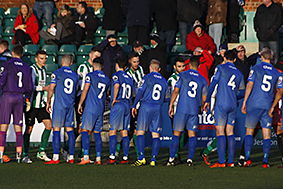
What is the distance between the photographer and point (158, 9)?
713 inches

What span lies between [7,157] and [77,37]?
229 inches

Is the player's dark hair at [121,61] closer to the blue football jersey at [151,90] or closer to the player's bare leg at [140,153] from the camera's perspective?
the blue football jersey at [151,90]

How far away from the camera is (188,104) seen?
12.8 metres

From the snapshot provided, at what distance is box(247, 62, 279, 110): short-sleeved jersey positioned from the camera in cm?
1240

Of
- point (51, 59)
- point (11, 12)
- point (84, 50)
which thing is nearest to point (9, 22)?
point (11, 12)

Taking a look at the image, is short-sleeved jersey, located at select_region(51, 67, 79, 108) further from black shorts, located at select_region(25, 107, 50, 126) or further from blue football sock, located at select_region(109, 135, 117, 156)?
blue football sock, located at select_region(109, 135, 117, 156)

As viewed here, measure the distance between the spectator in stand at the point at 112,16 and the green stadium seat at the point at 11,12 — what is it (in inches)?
118

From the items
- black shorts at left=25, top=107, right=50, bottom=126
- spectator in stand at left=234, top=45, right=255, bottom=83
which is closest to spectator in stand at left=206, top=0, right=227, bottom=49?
spectator in stand at left=234, top=45, right=255, bottom=83

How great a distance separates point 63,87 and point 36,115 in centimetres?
92

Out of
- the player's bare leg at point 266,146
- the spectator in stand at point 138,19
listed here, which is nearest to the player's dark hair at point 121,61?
the player's bare leg at point 266,146

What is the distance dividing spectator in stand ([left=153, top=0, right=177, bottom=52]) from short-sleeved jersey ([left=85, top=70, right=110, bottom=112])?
5042 mm

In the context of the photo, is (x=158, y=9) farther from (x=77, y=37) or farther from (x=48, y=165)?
(x=48, y=165)

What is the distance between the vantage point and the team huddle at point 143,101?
12.5 metres

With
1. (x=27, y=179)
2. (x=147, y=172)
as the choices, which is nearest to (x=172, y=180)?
(x=147, y=172)
